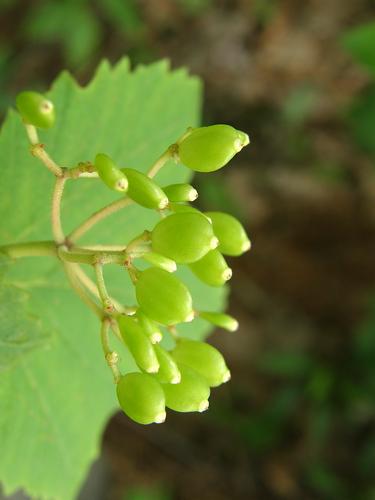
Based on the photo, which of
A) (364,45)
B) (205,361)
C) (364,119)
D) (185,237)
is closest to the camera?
(185,237)

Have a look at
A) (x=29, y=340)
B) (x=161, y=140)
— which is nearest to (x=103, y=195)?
(x=161, y=140)

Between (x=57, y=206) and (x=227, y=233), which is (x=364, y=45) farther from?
(x=57, y=206)

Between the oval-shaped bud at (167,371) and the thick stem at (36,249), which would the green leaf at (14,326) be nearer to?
the thick stem at (36,249)

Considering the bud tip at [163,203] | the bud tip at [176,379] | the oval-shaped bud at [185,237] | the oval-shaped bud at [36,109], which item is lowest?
the bud tip at [176,379]

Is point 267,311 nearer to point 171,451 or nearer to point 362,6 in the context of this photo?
point 171,451

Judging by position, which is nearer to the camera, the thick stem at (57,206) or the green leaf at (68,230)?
the thick stem at (57,206)

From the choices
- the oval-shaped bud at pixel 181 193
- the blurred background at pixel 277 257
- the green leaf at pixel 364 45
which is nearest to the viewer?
the oval-shaped bud at pixel 181 193

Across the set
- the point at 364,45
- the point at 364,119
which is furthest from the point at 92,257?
the point at 364,119

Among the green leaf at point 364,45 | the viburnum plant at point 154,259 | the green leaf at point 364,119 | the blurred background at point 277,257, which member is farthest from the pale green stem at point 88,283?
the green leaf at point 364,119
